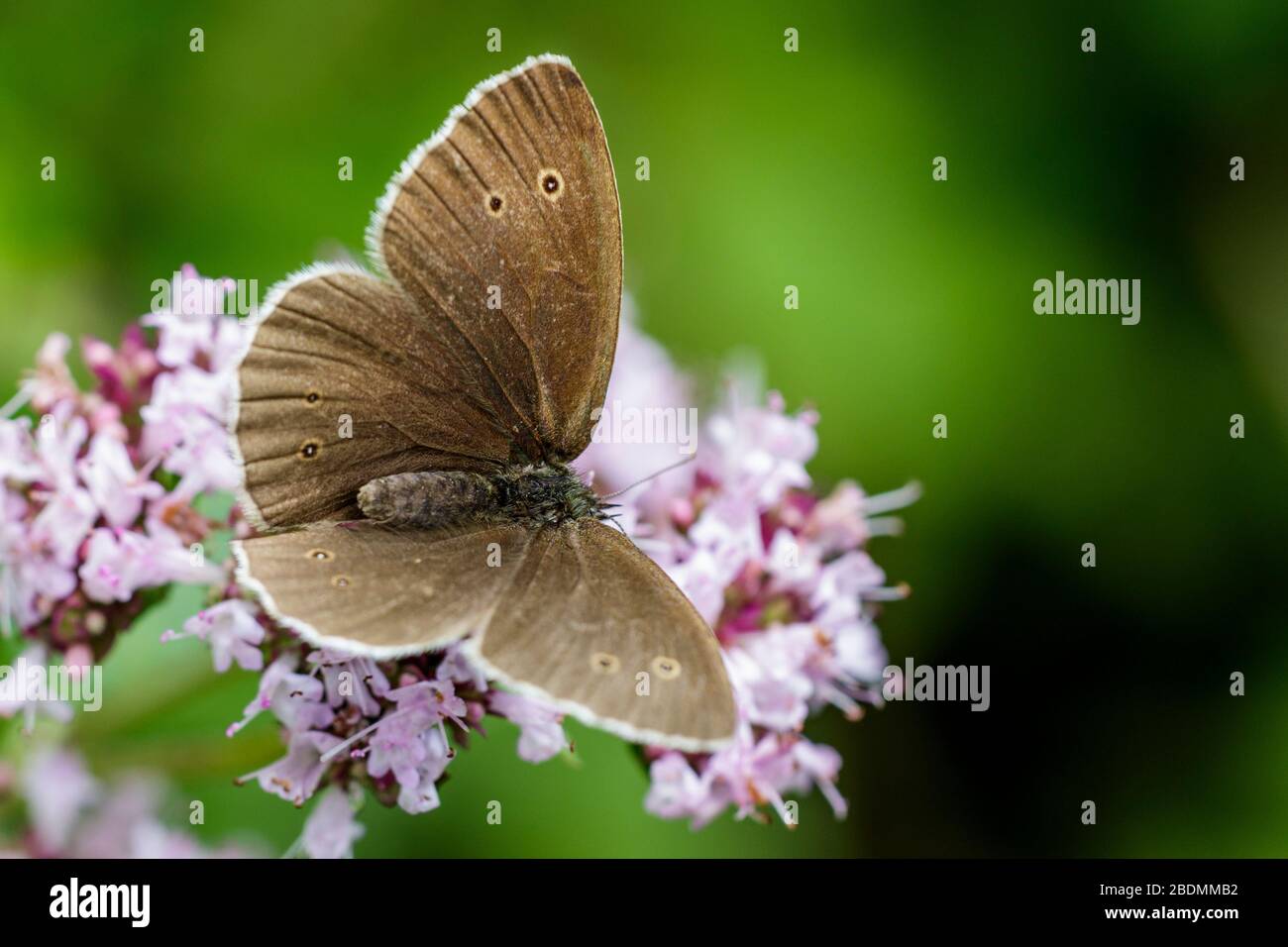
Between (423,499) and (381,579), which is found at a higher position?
(423,499)

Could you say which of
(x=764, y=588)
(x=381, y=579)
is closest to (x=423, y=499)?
(x=381, y=579)

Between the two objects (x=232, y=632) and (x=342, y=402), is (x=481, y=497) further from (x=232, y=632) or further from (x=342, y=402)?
(x=232, y=632)

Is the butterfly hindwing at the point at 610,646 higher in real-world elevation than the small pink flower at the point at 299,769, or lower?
higher

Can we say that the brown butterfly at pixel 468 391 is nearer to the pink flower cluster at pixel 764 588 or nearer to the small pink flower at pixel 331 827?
the pink flower cluster at pixel 764 588

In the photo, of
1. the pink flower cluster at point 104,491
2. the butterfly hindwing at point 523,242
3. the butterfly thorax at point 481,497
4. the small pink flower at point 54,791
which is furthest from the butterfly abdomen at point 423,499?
the small pink flower at point 54,791

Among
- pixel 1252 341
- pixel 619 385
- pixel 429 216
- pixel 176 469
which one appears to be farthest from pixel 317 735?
pixel 1252 341

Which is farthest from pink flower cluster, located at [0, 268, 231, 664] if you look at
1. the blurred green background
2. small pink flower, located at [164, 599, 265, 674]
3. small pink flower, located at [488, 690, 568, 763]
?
the blurred green background

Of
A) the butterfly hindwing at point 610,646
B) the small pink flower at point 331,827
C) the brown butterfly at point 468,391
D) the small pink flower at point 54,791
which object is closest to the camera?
the butterfly hindwing at point 610,646
